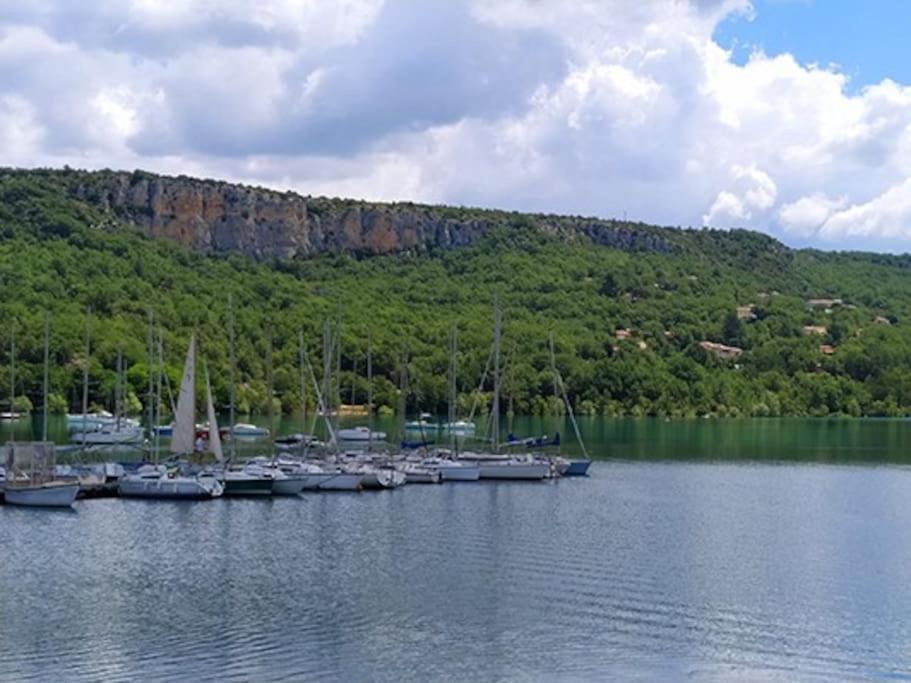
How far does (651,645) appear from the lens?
31688 millimetres

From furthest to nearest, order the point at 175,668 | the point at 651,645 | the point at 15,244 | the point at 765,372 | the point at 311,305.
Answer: the point at 765,372, the point at 311,305, the point at 15,244, the point at 651,645, the point at 175,668

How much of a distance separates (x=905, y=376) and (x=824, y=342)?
14612 millimetres

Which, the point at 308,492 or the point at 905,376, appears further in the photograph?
the point at 905,376

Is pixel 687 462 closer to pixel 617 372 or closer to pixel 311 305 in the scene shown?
pixel 617 372

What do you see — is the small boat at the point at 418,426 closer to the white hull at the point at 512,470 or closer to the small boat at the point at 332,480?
the white hull at the point at 512,470

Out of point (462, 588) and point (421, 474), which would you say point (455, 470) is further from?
point (462, 588)

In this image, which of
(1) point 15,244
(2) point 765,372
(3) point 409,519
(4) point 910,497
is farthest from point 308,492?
(2) point 765,372

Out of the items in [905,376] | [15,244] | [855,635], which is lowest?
[855,635]

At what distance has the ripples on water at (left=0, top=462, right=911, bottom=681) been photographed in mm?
29875

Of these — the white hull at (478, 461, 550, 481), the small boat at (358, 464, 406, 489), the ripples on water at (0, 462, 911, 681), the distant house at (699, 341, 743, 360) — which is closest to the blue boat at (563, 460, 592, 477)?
the white hull at (478, 461, 550, 481)

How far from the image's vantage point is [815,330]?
183 meters

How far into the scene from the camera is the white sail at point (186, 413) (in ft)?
201

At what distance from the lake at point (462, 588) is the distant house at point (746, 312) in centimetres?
12131

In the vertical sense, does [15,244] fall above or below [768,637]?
above
